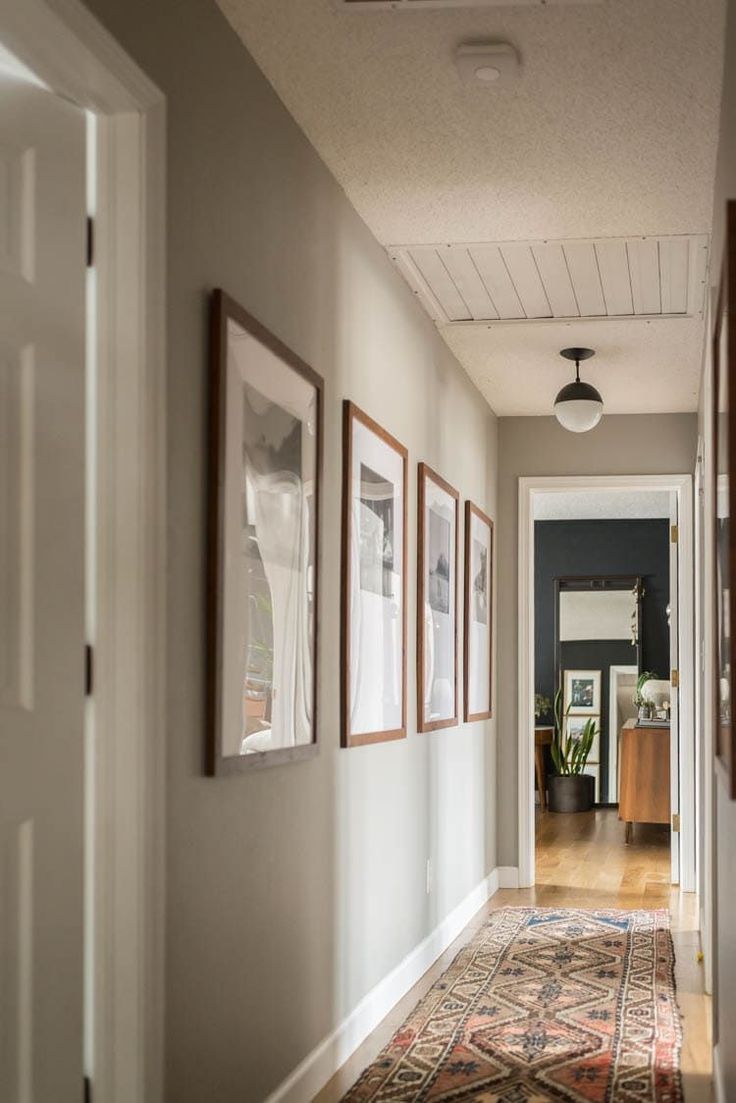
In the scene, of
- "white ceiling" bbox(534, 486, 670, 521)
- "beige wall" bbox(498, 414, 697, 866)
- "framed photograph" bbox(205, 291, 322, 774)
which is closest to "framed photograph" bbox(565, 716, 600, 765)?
"white ceiling" bbox(534, 486, 670, 521)

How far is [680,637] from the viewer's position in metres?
6.68

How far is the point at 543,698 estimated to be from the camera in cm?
1098

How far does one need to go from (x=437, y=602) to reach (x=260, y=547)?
2.25m

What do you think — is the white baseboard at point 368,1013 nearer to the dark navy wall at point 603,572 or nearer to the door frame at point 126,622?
the door frame at point 126,622

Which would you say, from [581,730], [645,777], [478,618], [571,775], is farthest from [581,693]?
[478,618]

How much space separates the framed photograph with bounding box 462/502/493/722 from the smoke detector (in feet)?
9.87

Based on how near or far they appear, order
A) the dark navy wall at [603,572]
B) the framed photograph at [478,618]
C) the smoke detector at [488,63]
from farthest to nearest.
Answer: the dark navy wall at [603,572] → the framed photograph at [478,618] → the smoke detector at [488,63]

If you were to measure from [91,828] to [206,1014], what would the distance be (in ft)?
1.86

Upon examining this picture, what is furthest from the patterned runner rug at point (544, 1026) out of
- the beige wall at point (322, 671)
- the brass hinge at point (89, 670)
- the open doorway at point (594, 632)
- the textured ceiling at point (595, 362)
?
the open doorway at point (594, 632)

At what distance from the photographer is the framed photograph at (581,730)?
10969mm

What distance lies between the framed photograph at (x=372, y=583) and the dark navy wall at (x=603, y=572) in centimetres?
681

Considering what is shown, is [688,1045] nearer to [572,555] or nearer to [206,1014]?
[206,1014]

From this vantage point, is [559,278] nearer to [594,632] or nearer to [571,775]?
[571,775]

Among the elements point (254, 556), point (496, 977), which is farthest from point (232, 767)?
point (496, 977)
